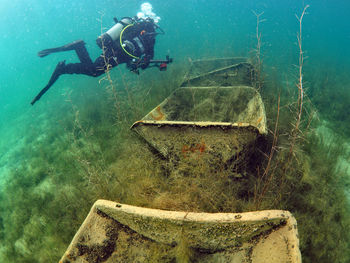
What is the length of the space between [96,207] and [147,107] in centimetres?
517

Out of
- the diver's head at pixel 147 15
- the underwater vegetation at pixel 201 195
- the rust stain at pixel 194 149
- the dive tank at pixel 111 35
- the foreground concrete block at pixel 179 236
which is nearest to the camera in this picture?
the foreground concrete block at pixel 179 236

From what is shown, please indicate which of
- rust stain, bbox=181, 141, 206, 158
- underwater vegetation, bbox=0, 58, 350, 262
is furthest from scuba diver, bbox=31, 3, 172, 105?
rust stain, bbox=181, 141, 206, 158

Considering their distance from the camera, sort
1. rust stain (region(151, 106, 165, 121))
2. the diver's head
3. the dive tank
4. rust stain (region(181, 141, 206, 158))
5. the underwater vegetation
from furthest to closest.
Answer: the diver's head, the dive tank, rust stain (region(151, 106, 165, 121)), rust stain (region(181, 141, 206, 158)), the underwater vegetation

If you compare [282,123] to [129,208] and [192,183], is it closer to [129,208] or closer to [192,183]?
[192,183]

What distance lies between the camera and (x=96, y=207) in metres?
2.05

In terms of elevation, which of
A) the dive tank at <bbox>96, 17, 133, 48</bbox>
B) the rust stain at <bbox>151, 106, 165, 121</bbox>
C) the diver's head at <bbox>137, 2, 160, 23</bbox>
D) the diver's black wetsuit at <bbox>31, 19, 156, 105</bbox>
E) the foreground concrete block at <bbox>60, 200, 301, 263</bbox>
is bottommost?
the foreground concrete block at <bbox>60, 200, 301, 263</bbox>

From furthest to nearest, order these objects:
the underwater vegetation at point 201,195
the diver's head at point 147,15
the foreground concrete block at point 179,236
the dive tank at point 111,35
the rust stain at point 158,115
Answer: the diver's head at point 147,15, the dive tank at point 111,35, the rust stain at point 158,115, the underwater vegetation at point 201,195, the foreground concrete block at point 179,236

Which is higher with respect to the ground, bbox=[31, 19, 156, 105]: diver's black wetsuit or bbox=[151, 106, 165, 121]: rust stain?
bbox=[31, 19, 156, 105]: diver's black wetsuit

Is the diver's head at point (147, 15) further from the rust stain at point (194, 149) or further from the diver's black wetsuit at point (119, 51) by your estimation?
the rust stain at point (194, 149)

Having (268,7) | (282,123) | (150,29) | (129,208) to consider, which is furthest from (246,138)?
(268,7)

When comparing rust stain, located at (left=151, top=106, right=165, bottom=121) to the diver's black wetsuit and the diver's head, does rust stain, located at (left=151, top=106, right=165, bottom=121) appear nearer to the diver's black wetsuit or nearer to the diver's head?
the diver's black wetsuit

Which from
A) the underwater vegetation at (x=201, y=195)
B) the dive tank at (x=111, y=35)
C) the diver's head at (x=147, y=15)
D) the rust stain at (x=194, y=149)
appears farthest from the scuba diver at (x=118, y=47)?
the rust stain at (x=194, y=149)

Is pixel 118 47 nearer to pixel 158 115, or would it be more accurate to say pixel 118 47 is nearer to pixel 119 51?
pixel 119 51

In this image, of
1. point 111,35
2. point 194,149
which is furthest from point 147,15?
point 194,149
